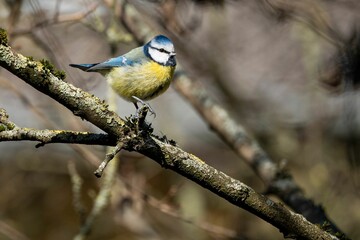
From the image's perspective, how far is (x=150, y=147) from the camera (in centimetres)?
203

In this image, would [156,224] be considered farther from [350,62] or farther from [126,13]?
[350,62]

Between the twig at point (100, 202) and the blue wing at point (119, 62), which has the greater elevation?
the blue wing at point (119, 62)

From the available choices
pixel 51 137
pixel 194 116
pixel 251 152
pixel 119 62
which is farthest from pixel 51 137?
pixel 194 116

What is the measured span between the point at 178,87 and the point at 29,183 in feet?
6.32

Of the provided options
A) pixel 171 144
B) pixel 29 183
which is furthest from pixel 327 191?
pixel 171 144

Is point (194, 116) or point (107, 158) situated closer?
point (107, 158)

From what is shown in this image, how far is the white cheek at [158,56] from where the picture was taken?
308cm

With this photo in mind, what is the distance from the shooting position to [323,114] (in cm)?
483

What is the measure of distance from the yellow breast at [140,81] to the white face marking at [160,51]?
0.33 feet

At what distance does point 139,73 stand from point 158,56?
194 millimetres

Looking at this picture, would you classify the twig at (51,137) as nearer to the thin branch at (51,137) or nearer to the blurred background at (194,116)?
the thin branch at (51,137)

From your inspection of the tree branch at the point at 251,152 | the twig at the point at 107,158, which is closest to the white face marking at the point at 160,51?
the tree branch at the point at 251,152

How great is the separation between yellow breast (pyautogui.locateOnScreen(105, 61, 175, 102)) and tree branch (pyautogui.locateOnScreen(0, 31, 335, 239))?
0.89m

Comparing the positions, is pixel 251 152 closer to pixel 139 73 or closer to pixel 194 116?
pixel 139 73
